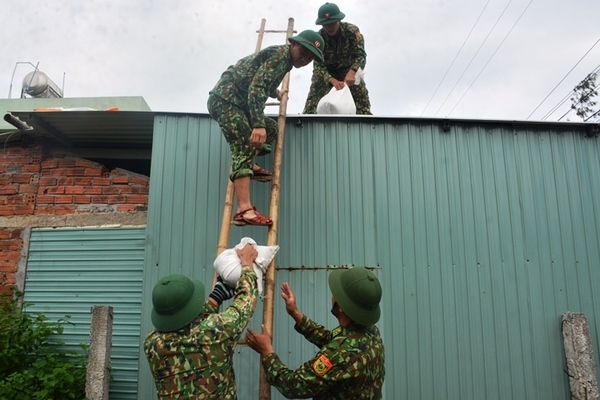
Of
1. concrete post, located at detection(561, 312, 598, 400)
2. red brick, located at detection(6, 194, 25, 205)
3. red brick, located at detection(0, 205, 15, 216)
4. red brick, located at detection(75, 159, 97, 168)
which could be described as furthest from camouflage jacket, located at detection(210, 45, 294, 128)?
concrete post, located at detection(561, 312, 598, 400)

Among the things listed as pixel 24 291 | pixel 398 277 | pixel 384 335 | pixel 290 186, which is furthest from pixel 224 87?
pixel 24 291

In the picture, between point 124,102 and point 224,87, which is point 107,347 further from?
point 124,102

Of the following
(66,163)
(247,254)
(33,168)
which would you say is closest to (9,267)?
(33,168)

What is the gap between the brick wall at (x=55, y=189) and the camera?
16.3ft

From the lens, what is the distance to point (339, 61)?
5508mm

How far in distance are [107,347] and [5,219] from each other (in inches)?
86.7

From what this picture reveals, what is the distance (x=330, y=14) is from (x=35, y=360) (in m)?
4.47

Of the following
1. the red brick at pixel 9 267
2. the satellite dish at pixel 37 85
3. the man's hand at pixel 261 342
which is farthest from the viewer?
the satellite dish at pixel 37 85

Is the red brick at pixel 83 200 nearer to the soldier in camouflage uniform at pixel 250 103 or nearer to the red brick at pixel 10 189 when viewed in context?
the red brick at pixel 10 189

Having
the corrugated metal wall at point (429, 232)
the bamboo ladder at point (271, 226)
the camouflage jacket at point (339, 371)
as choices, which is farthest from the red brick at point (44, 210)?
the camouflage jacket at point (339, 371)

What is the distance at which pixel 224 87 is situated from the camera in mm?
3777

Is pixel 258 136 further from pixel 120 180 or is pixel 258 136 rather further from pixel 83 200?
pixel 83 200

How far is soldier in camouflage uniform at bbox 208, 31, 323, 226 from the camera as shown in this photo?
3523 millimetres

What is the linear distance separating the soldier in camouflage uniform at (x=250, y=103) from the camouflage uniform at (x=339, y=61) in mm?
1678
